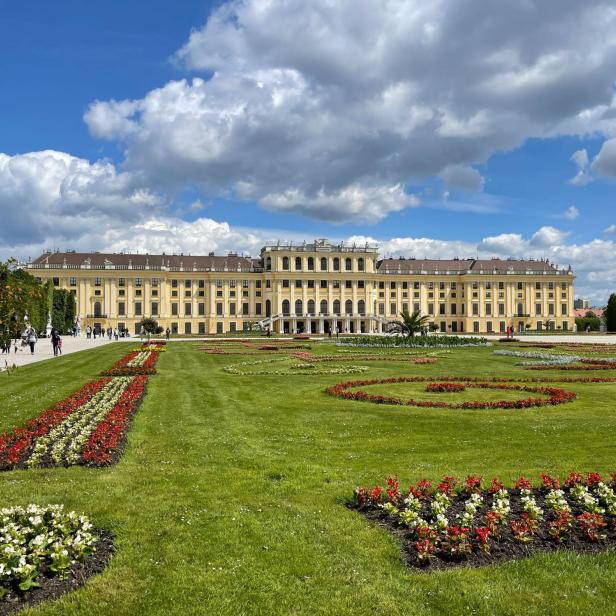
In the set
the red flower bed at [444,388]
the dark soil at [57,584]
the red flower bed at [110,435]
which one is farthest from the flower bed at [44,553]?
the red flower bed at [444,388]

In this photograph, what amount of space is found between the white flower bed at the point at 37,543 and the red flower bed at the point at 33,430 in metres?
3.50

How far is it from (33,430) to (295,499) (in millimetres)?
7360

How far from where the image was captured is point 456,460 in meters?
10.3

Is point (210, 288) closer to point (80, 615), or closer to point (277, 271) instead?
Answer: point (277, 271)

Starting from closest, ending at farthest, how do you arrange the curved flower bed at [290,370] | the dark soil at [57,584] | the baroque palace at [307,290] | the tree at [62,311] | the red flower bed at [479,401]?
the dark soil at [57,584] < the red flower bed at [479,401] < the curved flower bed at [290,370] < the tree at [62,311] < the baroque palace at [307,290]

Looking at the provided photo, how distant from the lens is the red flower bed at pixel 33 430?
10.4m

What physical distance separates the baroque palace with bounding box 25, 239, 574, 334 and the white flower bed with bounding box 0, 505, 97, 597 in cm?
8196

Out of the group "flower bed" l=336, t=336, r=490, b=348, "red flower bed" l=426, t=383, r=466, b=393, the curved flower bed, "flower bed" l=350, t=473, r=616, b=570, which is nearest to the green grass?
"flower bed" l=350, t=473, r=616, b=570

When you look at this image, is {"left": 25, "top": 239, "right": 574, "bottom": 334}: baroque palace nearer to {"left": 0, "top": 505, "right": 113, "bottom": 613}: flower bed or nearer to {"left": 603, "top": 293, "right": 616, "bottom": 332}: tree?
{"left": 603, "top": 293, "right": 616, "bottom": 332}: tree

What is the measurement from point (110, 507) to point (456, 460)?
588cm

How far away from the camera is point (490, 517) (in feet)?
22.5

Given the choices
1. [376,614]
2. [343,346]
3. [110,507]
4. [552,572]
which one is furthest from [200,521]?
[343,346]

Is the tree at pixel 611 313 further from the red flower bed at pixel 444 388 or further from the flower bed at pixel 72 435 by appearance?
the flower bed at pixel 72 435

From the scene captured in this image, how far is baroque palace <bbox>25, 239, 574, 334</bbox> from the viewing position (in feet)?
300
